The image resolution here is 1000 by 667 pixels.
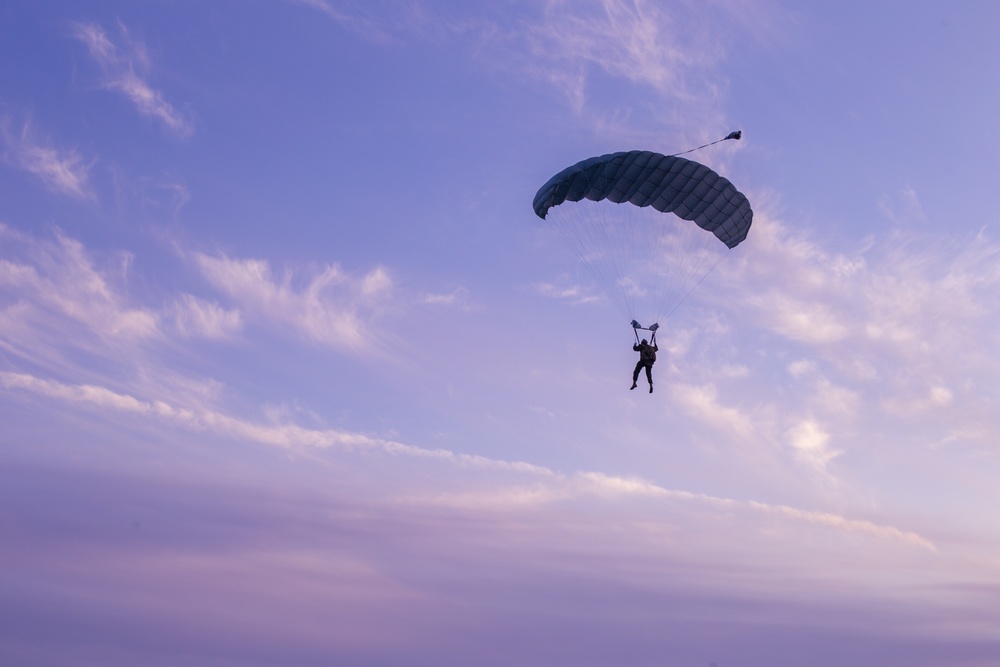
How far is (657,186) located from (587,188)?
287 cm

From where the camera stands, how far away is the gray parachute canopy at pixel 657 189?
3978cm

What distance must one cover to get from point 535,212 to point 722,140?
7925 mm

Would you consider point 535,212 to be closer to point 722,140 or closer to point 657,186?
point 657,186

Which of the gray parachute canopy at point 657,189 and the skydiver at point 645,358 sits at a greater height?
the gray parachute canopy at point 657,189

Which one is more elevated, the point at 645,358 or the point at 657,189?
the point at 657,189

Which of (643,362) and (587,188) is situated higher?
(587,188)

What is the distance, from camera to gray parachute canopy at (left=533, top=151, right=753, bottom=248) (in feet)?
131

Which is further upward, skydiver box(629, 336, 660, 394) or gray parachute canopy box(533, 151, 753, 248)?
gray parachute canopy box(533, 151, 753, 248)

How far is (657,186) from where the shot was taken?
4062 cm

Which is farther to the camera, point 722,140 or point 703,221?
point 703,221

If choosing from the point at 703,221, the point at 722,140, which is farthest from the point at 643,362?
the point at 722,140

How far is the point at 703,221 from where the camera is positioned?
1641 inches

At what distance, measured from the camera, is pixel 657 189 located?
1606 inches

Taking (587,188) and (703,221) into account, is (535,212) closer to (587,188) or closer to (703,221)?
(587,188)
